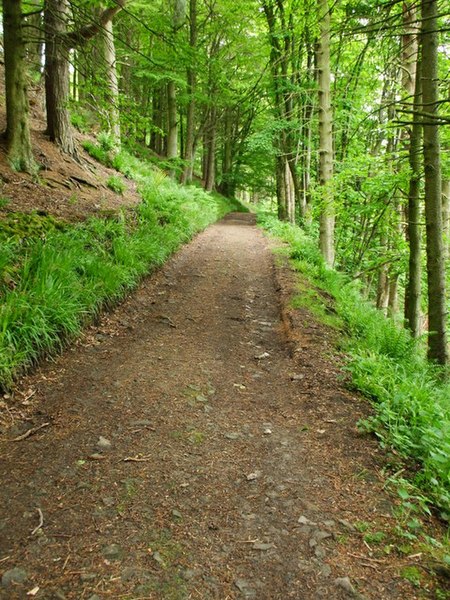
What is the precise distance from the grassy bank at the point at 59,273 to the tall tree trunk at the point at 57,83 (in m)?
2.60

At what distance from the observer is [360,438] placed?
11.3 feet

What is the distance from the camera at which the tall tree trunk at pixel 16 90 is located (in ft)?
21.4

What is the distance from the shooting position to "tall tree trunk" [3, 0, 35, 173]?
6.52m

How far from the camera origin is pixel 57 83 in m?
8.62

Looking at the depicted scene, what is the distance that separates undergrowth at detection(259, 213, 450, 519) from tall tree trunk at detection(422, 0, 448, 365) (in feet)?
1.93

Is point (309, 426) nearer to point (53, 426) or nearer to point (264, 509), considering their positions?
point (264, 509)

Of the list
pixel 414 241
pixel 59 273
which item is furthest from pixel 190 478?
pixel 414 241

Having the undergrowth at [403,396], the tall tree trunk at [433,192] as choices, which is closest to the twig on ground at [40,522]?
the undergrowth at [403,396]

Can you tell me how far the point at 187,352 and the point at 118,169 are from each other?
882 centimetres

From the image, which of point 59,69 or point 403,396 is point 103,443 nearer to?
point 403,396

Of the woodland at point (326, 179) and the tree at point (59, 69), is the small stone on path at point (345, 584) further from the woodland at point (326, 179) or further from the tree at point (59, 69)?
the tree at point (59, 69)

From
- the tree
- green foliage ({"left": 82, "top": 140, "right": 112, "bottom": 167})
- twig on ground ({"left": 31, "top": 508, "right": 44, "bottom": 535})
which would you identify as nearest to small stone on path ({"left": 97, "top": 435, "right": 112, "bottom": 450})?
twig on ground ({"left": 31, "top": 508, "right": 44, "bottom": 535})

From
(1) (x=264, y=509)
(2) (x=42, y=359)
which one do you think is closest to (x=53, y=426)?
(2) (x=42, y=359)

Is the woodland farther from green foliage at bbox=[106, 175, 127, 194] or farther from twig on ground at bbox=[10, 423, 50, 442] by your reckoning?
twig on ground at bbox=[10, 423, 50, 442]
